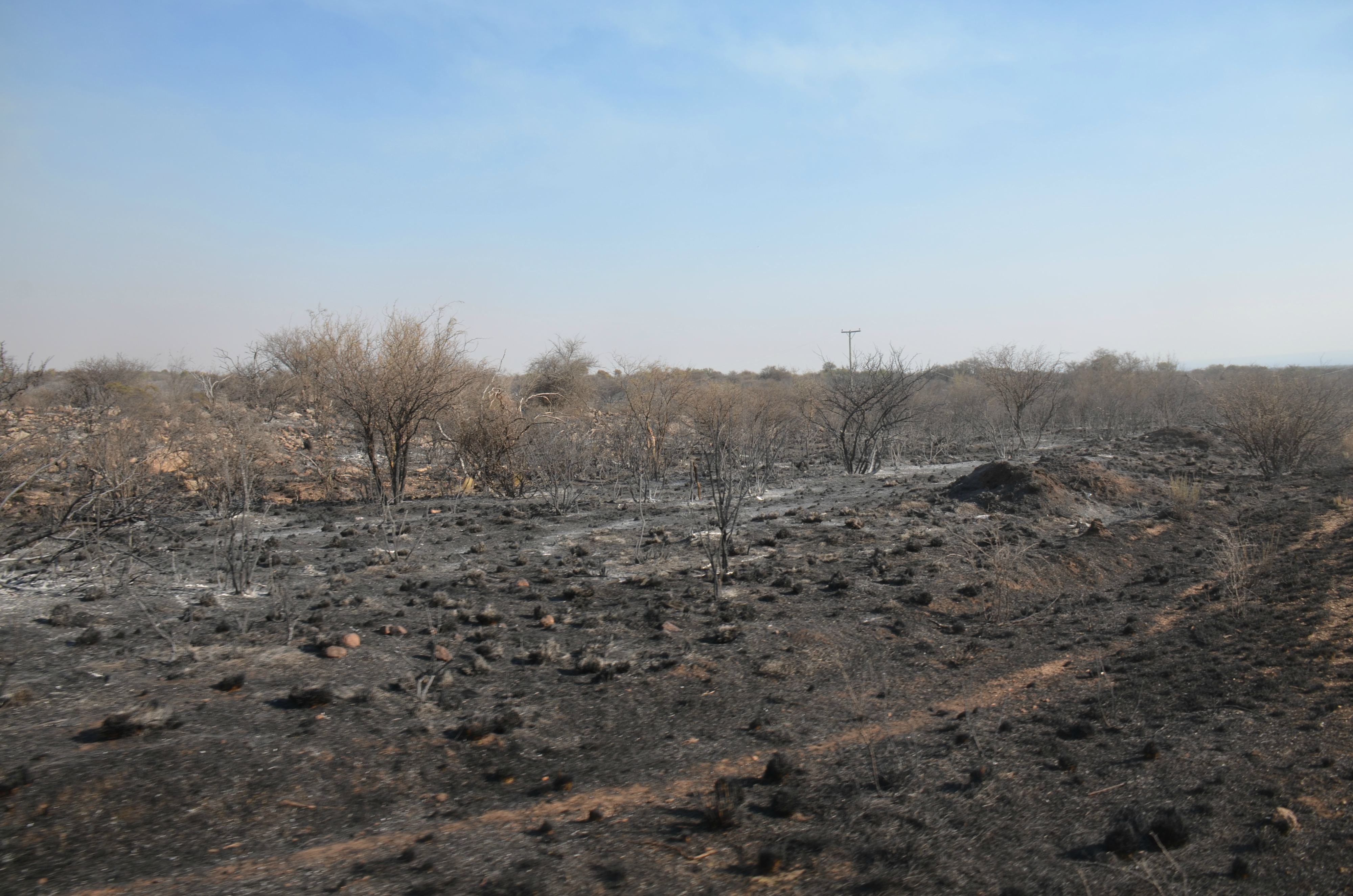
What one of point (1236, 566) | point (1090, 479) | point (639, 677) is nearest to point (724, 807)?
point (639, 677)

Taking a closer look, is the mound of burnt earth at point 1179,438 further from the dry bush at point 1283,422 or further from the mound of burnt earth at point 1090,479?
the mound of burnt earth at point 1090,479

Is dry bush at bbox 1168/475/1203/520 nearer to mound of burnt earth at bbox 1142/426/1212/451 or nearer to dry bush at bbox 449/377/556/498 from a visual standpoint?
mound of burnt earth at bbox 1142/426/1212/451

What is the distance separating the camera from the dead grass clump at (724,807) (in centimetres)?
400

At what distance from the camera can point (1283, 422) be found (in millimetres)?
17734

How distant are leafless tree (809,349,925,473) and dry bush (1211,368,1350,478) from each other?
313 inches

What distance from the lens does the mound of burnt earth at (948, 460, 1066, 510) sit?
13422mm

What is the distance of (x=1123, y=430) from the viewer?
30.7 meters

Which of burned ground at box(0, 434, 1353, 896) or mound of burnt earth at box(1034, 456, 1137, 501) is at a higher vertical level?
mound of burnt earth at box(1034, 456, 1137, 501)

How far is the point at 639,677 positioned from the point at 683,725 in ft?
2.92

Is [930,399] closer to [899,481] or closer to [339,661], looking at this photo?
[899,481]

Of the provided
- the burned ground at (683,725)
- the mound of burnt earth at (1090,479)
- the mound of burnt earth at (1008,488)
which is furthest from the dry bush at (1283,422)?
the burned ground at (683,725)

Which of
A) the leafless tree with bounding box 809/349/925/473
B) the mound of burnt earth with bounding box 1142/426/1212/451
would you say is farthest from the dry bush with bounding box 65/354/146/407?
the mound of burnt earth with bounding box 1142/426/1212/451

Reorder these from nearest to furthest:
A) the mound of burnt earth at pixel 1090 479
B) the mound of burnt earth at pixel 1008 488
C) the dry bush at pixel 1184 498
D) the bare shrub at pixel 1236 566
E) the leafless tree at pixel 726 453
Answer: the bare shrub at pixel 1236 566, the leafless tree at pixel 726 453, the dry bush at pixel 1184 498, the mound of burnt earth at pixel 1008 488, the mound of burnt earth at pixel 1090 479

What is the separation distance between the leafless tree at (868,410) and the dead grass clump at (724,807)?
54.8 feet
